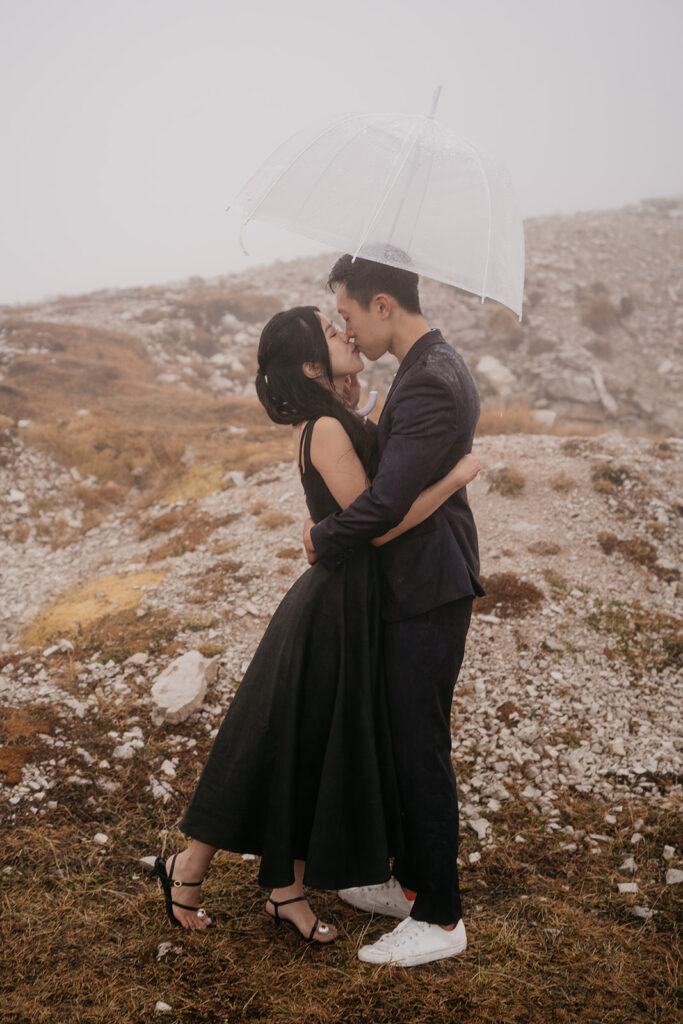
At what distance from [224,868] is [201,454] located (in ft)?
26.9

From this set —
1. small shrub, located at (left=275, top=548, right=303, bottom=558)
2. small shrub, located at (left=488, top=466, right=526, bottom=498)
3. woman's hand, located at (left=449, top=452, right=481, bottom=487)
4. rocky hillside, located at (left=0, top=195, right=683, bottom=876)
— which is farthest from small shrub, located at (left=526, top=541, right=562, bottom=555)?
woman's hand, located at (left=449, top=452, right=481, bottom=487)

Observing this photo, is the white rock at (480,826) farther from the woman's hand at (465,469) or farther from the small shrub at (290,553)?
the small shrub at (290,553)

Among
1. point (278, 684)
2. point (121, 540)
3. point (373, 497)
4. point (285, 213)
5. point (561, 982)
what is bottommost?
point (121, 540)

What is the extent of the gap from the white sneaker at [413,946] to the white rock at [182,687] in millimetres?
2511

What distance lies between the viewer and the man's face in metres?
2.66

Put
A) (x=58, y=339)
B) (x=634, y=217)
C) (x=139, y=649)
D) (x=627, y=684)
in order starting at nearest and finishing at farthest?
(x=627, y=684)
(x=139, y=649)
(x=58, y=339)
(x=634, y=217)

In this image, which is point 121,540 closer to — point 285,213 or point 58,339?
point 285,213

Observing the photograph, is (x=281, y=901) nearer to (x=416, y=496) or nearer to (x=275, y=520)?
(x=416, y=496)

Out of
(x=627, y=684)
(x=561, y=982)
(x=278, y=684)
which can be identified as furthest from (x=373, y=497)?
(x=627, y=684)

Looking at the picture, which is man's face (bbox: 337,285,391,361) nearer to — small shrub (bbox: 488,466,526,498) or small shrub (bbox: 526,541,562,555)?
small shrub (bbox: 526,541,562,555)

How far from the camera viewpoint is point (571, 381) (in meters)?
17.2

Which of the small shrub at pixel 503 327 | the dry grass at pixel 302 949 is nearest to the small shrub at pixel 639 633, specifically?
the dry grass at pixel 302 949

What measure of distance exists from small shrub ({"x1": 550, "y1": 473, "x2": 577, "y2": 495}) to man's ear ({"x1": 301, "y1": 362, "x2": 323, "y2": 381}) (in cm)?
632

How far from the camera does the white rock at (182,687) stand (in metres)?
5.02
